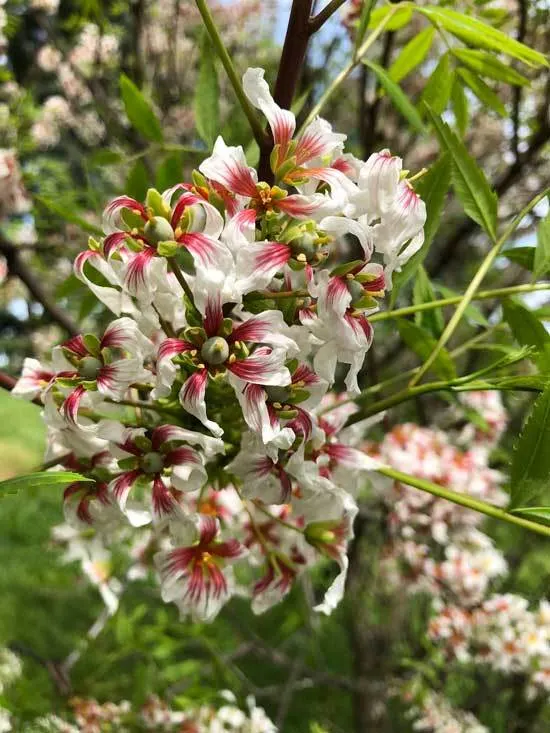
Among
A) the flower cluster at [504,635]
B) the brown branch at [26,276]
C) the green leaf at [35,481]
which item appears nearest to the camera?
the green leaf at [35,481]

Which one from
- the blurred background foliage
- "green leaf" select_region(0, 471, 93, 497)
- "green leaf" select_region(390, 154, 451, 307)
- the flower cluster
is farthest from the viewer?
the flower cluster

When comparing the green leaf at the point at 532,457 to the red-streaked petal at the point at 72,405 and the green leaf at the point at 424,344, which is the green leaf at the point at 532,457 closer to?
the green leaf at the point at 424,344

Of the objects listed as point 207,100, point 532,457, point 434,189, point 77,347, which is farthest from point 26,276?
point 532,457

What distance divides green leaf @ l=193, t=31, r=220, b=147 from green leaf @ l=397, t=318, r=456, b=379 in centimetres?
27

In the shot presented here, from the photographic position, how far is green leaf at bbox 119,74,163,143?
0.74 m

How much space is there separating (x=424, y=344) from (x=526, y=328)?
0.10m

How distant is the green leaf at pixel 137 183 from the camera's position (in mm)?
763

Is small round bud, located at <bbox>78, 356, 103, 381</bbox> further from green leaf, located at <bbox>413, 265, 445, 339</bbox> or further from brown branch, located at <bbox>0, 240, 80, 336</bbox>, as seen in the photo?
brown branch, located at <bbox>0, 240, 80, 336</bbox>

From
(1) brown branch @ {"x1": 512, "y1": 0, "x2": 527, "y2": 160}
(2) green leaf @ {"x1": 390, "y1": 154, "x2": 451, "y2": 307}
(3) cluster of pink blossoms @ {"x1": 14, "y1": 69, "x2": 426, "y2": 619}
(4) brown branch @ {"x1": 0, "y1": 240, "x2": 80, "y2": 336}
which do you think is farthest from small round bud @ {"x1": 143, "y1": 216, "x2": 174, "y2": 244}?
(1) brown branch @ {"x1": 512, "y1": 0, "x2": 527, "y2": 160}

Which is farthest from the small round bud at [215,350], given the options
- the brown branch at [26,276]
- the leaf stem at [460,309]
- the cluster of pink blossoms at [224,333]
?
the brown branch at [26,276]

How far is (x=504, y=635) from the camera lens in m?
1.58

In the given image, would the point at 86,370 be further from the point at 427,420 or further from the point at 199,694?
the point at 427,420

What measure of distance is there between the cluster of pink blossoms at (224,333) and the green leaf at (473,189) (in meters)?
0.12

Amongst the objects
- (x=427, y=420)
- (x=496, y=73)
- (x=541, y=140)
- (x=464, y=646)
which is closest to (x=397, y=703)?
(x=464, y=646)
